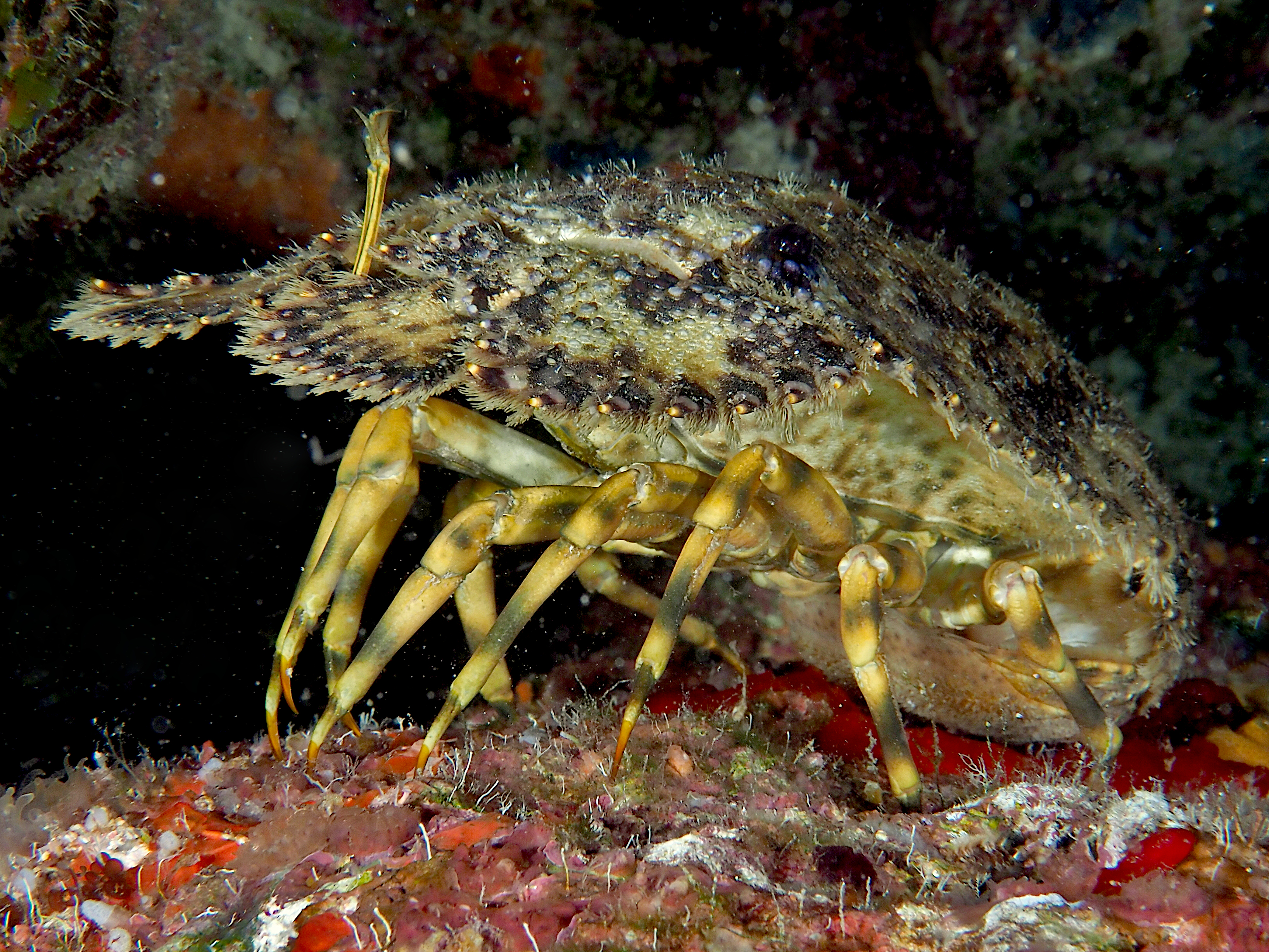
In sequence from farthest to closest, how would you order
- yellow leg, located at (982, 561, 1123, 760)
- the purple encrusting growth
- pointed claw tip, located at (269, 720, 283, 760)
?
1. yellow leg, located at (982, 561, 1123, 760)
2. pointed claw tip, located at (269, 720, 283, 760)
3. the purple encrusting growth

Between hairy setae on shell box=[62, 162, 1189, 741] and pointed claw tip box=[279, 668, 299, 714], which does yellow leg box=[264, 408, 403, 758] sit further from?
hairy setae on shell box=[62, 162, 1189, 741]

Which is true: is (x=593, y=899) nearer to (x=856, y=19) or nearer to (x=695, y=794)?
(x=695, y=794)

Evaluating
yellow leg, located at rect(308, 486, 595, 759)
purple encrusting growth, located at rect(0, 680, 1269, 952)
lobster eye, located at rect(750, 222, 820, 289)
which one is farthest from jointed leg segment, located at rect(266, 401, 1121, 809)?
lobster eye, located at rect(750, 222, 820, 289)

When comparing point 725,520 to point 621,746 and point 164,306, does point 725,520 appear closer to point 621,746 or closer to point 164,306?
point 621,746

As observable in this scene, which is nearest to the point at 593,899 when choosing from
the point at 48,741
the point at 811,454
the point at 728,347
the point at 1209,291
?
the point at 728,347

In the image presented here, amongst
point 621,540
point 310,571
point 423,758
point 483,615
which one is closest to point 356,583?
point 310,571

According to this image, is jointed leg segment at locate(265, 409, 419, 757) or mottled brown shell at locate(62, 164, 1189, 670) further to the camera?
jointed leg segment at locate(265, 409, 419, 757)
